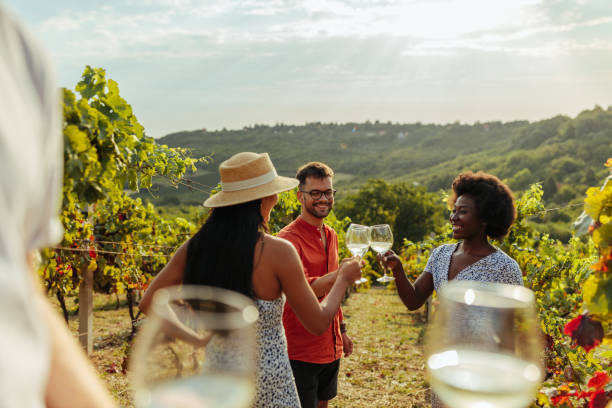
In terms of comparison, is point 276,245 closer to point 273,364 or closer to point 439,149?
point 273,364

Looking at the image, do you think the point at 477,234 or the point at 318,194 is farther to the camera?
the point at 318,194

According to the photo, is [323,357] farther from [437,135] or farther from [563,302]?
[437,135]

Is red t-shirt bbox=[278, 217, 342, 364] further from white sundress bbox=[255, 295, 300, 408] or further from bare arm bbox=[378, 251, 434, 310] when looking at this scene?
white sundress bbox=[255, 295, 300, 408]

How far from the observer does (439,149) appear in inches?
3142

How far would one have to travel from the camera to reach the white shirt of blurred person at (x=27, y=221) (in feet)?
1.53

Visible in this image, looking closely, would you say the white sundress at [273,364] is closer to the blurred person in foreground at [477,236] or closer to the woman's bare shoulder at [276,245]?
the woman's bare shoulder at [276,245]

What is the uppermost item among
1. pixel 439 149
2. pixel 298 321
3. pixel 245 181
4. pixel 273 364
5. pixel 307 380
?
pixel 439 149

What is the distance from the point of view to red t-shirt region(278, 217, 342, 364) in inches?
142

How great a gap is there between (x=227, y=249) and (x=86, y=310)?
20.1 ft

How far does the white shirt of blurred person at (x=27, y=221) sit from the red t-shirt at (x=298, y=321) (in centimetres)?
288

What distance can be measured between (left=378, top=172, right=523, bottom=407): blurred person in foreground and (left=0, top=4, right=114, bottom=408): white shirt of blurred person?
8.59ft

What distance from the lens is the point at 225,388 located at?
2.10 feet

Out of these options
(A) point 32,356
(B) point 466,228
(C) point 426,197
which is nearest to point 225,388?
(A) point 32,356

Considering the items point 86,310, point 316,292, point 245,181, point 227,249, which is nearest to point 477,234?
point 316,292
